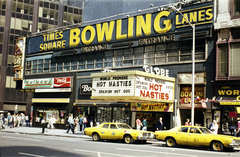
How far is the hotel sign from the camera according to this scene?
26.4m

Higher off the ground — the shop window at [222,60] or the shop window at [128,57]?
the shop window at [128,57]

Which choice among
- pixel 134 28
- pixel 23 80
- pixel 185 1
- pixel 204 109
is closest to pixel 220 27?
pixel 185 1

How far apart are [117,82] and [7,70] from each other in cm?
5409

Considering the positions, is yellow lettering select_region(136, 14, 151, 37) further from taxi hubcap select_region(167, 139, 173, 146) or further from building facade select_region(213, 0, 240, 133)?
taxi hubcap select_region(167, 139, 173, 146)

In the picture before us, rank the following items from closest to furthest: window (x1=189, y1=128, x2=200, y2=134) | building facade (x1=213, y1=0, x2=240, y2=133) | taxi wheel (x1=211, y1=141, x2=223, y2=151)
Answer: taxi wheel (x1=211, y1=141, x2=223, y2=151) < window (x1=189, y1=128, x2=200, y2=134) < building facade (x1=213, y1=0, x2=240, y2=133)

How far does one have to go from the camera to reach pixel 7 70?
235 feet

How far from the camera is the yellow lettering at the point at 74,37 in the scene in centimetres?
3550

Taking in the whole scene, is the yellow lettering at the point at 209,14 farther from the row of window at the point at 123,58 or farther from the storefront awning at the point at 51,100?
the storefront awning at the point at 51,100

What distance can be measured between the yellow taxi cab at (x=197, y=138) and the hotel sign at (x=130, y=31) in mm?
10788

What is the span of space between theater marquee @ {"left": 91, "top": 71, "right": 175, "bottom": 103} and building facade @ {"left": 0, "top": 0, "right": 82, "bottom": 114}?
47.8 meters

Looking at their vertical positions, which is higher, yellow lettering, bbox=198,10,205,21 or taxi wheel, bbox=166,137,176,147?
yellow lettering, bbox=198,10,205,21

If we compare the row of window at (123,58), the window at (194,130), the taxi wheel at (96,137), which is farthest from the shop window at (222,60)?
the taxi wheel at (96,137)

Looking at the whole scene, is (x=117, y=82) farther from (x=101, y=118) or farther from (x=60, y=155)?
(x=60, y=155)

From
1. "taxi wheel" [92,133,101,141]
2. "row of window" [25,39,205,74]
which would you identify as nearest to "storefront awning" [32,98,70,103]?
"row of window" [25,39,205,74]
